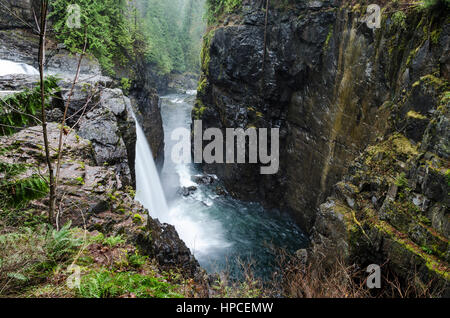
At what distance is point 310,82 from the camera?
47.8ft

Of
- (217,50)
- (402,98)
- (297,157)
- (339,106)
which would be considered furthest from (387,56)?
(217,50)

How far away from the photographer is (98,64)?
15562 mm

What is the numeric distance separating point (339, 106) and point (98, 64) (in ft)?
47.8

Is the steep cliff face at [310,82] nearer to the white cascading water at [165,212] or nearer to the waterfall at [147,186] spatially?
the white cascading water at [165,212]

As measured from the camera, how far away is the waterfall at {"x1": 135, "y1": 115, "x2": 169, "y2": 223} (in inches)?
453

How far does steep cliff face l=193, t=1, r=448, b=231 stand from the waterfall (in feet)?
21.6

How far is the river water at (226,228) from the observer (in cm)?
1293

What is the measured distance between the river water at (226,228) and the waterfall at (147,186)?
62.9 inches

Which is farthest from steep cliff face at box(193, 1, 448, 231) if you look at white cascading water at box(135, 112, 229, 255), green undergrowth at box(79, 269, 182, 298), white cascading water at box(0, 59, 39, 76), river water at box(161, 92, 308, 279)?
white cascading water at box(0, 59, 39, 76)

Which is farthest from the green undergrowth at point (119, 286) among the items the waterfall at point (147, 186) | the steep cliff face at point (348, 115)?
the waterfall at point (147, 186)

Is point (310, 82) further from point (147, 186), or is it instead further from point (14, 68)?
point (14, 68)

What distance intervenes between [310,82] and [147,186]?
36.0 feet

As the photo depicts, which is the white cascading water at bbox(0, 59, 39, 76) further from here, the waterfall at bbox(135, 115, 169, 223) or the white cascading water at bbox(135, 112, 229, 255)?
the waterfall at bbox(135, 115, 169, 223)

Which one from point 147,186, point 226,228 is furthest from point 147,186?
point 226,228
